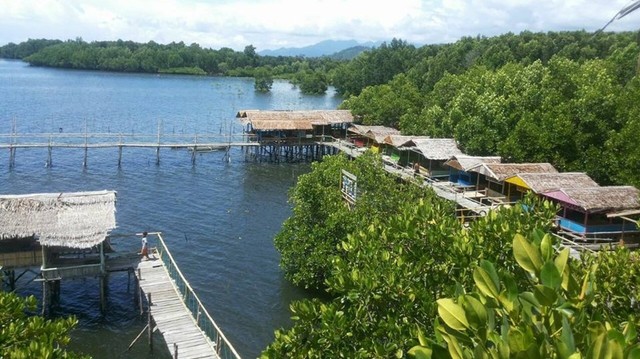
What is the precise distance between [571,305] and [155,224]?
28363mm

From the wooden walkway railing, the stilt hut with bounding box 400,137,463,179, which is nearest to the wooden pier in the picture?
the stilt hut with bounding box 400,137,463,179

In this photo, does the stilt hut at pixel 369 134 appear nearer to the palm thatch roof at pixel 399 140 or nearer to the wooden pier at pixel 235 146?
the palm thatch roof at pixel 399 140

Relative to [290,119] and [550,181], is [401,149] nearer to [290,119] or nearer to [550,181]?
[290,119]

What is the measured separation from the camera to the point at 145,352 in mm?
18938

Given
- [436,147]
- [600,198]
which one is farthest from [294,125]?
[600,198]

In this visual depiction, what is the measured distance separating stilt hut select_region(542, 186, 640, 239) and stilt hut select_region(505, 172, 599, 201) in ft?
2.93

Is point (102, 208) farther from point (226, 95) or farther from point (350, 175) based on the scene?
point (226, 95)

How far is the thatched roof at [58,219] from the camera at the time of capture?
1983 cm

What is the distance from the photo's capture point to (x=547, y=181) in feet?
91.2

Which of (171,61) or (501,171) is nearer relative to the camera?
(501,171)

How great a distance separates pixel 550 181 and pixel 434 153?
911cm

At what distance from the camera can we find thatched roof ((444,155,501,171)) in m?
32.4

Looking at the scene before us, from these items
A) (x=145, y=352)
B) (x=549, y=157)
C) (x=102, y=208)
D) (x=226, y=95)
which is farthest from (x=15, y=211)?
(x=226, y=95)

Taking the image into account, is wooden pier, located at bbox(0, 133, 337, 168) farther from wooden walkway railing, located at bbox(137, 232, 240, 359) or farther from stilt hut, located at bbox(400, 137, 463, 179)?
wooden walkway railing, located at bbox(137, 232, 240, 359)
